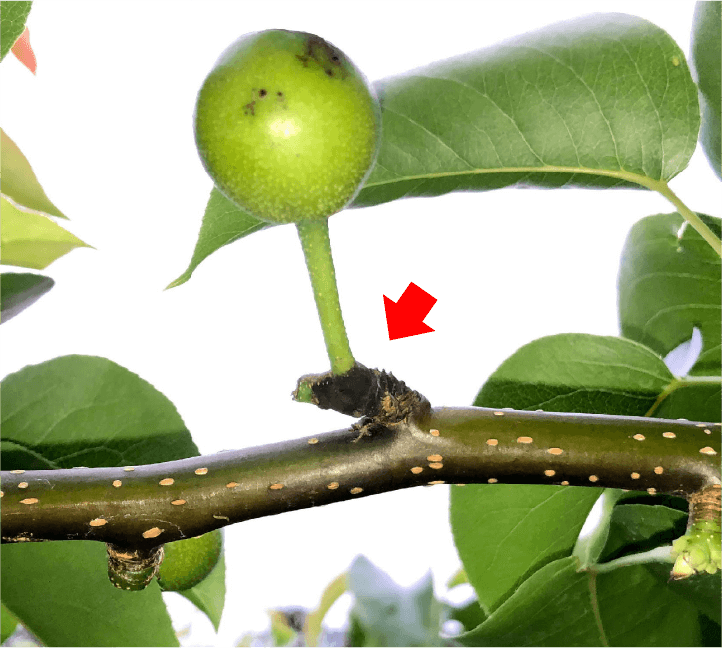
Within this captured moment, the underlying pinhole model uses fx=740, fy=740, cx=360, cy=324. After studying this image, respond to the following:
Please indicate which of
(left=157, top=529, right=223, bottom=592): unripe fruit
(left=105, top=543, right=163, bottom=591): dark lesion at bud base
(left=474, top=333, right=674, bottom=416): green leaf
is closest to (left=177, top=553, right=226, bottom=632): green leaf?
(left=157, top=529, right=223, bottom=592): unripe fruit

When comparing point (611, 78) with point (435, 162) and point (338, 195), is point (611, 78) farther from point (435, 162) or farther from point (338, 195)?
point (338, 195)

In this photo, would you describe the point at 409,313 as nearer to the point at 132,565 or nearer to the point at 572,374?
the point at 572,374

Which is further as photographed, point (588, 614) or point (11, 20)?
point (588, 614)

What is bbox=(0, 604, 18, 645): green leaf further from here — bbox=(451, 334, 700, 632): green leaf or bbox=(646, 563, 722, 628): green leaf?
bbox=(646, 563, 722, 628): green leaf

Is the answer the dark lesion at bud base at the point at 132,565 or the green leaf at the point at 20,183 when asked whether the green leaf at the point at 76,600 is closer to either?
the dark lesion at bud base at the point at 132,565

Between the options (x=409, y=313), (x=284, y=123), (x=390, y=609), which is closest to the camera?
(x=284, y=123)

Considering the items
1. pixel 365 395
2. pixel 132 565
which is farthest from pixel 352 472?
pixel 132 565
